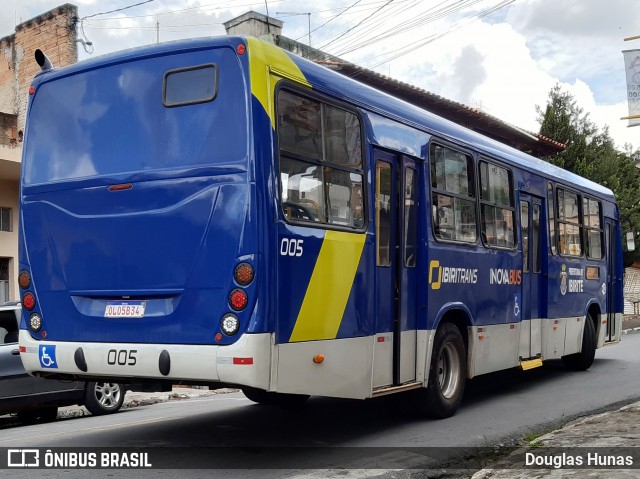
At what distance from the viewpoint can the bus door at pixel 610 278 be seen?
580 inches

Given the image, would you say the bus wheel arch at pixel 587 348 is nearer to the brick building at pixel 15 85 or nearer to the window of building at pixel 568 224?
the window of building at pixel 568 224

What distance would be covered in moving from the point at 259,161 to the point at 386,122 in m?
2.26

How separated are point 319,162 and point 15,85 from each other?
22728 mm

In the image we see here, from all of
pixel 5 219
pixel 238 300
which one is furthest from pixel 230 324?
pixel 5 219

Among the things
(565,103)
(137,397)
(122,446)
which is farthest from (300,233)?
(565,103)

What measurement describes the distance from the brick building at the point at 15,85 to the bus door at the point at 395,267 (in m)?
15.5

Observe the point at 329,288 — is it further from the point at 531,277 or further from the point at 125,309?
the point at 531,277

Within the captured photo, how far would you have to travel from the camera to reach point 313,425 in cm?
861

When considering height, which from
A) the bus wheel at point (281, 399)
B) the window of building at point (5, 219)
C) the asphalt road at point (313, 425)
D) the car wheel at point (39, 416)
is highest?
the window of building at point (5, 219)

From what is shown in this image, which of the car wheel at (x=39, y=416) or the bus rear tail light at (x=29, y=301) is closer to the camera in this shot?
the bus rear tail light at (x=29, y=301)

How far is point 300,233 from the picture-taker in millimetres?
6488

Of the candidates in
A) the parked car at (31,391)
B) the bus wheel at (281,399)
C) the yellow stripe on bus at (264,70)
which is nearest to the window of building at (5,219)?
the parked car at (31,391)

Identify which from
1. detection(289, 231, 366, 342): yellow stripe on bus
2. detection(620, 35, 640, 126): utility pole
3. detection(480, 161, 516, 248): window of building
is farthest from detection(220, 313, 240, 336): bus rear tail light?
detection(620, 35, 640, 126): utility pole

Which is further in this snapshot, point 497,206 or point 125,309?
point 497,206
